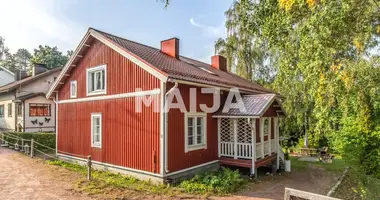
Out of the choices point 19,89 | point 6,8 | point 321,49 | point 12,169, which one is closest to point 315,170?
point 321,49

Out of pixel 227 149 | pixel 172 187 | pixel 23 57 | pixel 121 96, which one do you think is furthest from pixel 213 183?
pixel 23 57

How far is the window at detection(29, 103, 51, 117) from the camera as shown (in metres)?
20.6

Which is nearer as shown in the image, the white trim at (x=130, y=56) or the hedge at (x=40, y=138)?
the white trim at (x=130, y=56)

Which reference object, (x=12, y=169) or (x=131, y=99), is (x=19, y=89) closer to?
(x=12, y=169)

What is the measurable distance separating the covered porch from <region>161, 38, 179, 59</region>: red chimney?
15.1ft

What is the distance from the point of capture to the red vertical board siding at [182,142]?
901 cm

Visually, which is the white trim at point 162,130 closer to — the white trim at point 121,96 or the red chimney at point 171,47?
the white trim at point 121,96

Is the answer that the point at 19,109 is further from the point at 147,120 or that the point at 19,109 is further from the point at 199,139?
the point at 199,139

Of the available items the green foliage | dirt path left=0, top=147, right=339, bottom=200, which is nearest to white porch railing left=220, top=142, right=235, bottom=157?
dirt path left=0, top=147, right=339, bottom=200

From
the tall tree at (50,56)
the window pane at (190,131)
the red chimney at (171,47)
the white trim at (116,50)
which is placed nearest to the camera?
the white trim at (116,50)

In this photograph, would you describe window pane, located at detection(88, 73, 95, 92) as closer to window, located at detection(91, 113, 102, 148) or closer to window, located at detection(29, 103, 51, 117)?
window, located at detection(91, 113, 102, 148)

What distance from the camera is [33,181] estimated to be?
9.19 meters

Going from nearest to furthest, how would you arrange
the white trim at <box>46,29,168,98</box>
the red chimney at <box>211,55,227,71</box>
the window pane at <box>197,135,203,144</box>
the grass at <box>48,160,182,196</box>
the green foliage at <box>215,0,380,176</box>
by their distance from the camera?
the green foliage at <box>215,0,380,176</box>, the grass at <box>48,160,182,196</box>, the white trim at <box>46,29,168,98</box>, the window pane at <box>197,135,203,144</box>, the red chimney at <box>211,55,227,71</box>

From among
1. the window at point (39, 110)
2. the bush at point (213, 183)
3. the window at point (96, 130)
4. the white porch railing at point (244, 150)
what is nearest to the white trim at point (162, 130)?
the bush at point (213, 183)
